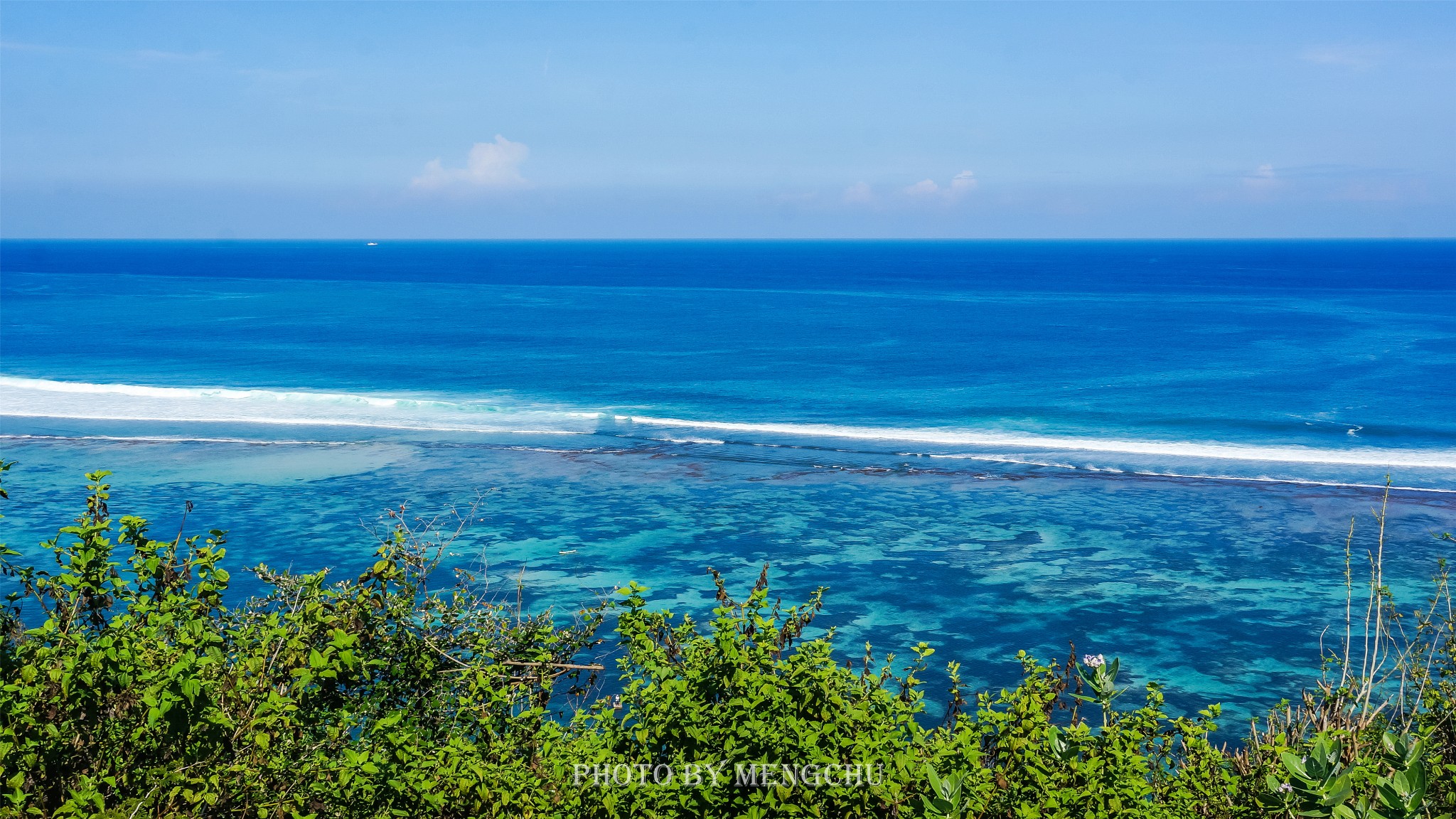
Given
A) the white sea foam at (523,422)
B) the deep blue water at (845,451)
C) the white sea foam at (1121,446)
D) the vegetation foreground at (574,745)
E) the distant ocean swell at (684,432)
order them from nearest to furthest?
the vegetation foreground at (574,745) < the deep blue water at (845,451) < the distant ocean swell at (684,432) < the white sea foam at (1121,446) < the white sea foam at (523,422)

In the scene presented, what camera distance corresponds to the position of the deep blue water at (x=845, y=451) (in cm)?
1752

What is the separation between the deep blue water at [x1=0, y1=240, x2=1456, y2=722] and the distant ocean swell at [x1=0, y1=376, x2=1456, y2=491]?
0.19 meters

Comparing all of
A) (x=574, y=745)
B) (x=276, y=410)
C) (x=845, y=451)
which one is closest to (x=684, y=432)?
(x=845, y=451)

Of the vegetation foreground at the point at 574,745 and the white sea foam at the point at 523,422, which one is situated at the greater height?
the vegetation foreground at the point at 574,745

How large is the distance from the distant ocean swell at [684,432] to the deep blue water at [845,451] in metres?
0.19

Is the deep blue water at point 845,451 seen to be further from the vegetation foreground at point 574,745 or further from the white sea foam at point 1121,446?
the vegetation foreground at point 574,745

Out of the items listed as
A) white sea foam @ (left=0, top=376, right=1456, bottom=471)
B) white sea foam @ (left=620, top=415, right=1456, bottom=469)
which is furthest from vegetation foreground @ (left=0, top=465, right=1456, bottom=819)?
white sea foam @ (left=620, top=415, right=1456, bottom=469)

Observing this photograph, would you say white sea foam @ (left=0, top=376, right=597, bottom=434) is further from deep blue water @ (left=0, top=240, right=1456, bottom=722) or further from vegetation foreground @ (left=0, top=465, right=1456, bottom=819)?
vegetation foreground @ (left=0, top=465, right=1456, bottom=819)

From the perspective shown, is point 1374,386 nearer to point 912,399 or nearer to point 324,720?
point 912,399

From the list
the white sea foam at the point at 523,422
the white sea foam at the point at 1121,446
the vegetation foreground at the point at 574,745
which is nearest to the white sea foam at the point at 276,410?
the white sea foam at the point at 523,422

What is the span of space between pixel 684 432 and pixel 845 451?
212 inches

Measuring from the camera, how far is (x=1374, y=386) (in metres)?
41.2

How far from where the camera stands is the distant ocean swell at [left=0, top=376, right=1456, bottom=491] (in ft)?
91.9

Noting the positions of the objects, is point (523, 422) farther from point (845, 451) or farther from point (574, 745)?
point (574, 745)
